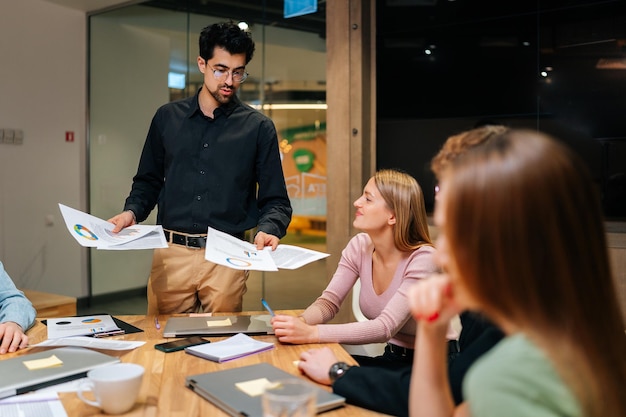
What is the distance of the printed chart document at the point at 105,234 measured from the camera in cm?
189

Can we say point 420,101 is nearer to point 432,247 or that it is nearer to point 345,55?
point 345,55

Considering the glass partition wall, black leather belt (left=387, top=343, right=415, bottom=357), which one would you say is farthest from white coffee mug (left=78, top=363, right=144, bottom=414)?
the glass partition wall

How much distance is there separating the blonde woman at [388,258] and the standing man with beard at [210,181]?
1.19ft

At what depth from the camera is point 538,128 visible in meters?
3.72

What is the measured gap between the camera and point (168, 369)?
4.97ft

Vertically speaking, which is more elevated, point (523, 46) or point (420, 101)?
point (523, 46)

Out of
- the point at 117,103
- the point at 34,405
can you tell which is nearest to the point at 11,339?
the point at 34,405

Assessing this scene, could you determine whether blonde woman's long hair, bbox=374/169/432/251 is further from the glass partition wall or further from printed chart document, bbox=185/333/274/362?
the glass partition wall

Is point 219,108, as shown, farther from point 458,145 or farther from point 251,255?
point 458,145

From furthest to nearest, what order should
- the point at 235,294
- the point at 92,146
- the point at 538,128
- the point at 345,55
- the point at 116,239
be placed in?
the point at 92,146 < the point at 345,55 < the point at 538,128 < the point at 235,294 < the point at 116,239

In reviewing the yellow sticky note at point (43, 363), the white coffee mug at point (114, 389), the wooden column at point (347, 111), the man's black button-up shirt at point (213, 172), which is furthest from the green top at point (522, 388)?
the wooden column at point (347, 111)

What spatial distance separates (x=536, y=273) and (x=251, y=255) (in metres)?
1.35

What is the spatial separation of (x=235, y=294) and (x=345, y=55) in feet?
7.65

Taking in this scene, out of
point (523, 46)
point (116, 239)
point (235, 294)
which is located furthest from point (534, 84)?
point (116, 239)
